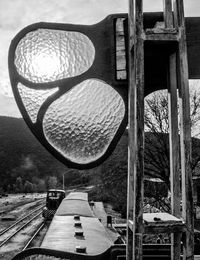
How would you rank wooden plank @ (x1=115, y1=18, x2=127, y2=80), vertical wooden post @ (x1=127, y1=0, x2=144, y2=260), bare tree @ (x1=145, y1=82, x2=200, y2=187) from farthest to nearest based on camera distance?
bare tree @ (x1=145, y1=82, x2=200, y2=187)
wooden plank @ (x1=115, y1=18, x2=127, y2=80)
vertical wooden post @ (x1=127, y1=0, x2=144, y2=260)

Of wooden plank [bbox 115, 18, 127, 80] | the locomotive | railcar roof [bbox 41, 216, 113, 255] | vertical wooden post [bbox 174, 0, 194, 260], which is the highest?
wooden plank [bbox 115, 18, 127, 80]

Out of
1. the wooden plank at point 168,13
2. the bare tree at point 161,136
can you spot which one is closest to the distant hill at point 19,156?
the bare tree at point 161,136

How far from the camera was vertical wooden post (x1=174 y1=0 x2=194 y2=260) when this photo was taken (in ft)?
6.82

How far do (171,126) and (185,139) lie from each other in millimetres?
263

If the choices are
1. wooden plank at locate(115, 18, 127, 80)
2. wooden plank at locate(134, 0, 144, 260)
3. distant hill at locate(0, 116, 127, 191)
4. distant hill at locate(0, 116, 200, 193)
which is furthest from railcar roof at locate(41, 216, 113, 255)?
distant hill at locate(0, 116, 127, 191)

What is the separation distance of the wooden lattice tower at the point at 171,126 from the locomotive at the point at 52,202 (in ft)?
69.1

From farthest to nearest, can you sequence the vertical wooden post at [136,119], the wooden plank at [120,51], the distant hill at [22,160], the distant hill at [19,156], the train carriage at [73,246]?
1. the distant hill at [19,156]
2. the distant hill at [22,160]
3. the train carriage at [73,246]
4. the wooden plank at [120,51]
5. the vertical wooden post at [136,119]

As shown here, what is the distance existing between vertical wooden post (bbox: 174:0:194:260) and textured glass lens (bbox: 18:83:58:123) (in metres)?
0.93

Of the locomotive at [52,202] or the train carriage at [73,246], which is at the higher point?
the train carriage at [73,246]

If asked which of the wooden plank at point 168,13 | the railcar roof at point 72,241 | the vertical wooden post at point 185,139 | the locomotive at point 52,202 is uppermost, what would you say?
the wooden plank at point 168,13

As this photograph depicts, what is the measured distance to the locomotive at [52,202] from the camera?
22.8 meters

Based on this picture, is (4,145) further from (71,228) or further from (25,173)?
(71,228)

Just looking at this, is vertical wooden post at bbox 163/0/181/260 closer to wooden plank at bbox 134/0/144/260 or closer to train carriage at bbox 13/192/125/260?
wooden plank at bbox 134/0/144/260

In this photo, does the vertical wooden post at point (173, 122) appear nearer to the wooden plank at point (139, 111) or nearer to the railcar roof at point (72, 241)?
the wooden plank at point (139, 111)
